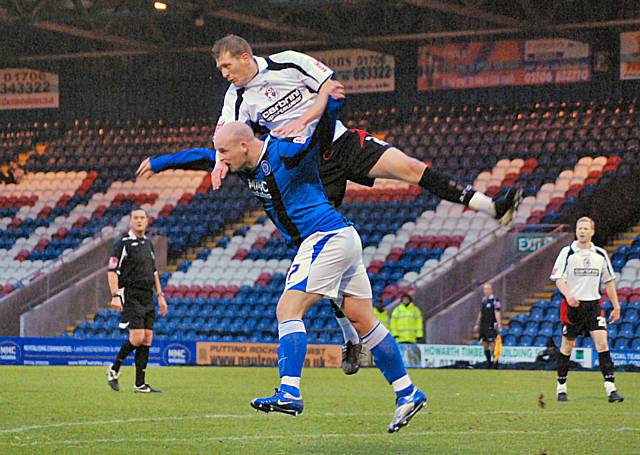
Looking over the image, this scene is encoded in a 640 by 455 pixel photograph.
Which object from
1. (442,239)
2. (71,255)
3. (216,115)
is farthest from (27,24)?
(442,239)

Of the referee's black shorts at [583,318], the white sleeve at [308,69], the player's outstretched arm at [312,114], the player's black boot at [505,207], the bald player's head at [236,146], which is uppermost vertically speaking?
the white sleeve at [308,69]

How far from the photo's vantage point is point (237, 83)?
9.04m

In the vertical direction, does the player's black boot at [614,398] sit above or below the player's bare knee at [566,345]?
below

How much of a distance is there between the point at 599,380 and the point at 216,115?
20.5 m

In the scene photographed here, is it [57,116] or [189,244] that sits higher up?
[57,116]

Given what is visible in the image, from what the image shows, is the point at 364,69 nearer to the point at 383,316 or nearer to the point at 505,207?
the point at 383,316

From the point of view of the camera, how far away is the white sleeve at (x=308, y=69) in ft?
29.6

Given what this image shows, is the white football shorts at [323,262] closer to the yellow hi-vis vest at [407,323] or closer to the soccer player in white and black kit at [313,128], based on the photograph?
the soccer player in white and black kit at [313,128]

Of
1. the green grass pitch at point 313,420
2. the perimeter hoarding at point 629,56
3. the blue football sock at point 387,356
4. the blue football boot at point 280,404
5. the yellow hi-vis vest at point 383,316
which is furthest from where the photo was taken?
the perimeter hoarding at point 629,56

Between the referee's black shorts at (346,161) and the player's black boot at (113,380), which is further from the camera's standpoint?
the player's black boot at (113,380)

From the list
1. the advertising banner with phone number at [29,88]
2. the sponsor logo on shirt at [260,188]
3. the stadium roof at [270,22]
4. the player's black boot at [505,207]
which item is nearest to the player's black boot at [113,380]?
the sponsor logo on shirt at [260,188]

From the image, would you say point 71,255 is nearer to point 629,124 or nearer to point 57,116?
point 57,116

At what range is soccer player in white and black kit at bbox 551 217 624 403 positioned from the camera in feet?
44.3

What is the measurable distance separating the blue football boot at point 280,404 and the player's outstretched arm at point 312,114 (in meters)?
1.71
